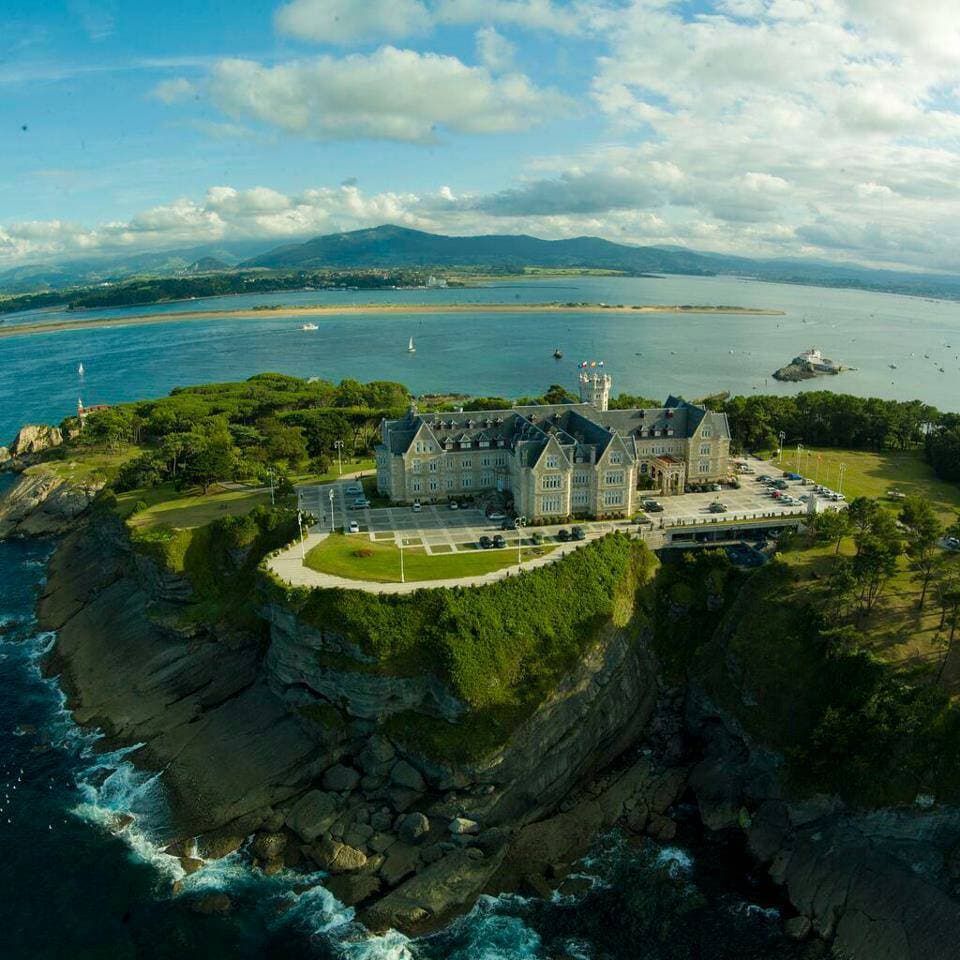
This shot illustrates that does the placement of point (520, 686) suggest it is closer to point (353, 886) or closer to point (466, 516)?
point (353, 886)

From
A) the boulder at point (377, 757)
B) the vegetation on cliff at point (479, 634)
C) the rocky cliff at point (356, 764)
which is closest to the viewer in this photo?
the rocky cliff at point (356, 764)

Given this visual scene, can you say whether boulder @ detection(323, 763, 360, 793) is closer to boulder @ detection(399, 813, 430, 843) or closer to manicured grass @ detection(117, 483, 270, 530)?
boulder @ detection(399, 813, 430, 843)

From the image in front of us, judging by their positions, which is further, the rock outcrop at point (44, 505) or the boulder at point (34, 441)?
the boulder at point (34, 441)

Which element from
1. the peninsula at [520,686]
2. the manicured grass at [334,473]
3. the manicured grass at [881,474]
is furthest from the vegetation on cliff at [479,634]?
the manicured grass at [881,474]

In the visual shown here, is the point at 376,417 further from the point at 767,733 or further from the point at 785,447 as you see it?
the point at 767,733

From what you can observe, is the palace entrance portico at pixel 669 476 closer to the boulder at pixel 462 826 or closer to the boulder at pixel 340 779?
the boulder at pixel 462 826

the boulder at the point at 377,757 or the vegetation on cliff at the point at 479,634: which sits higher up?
the vegetation on cliff at the point at 479,634
